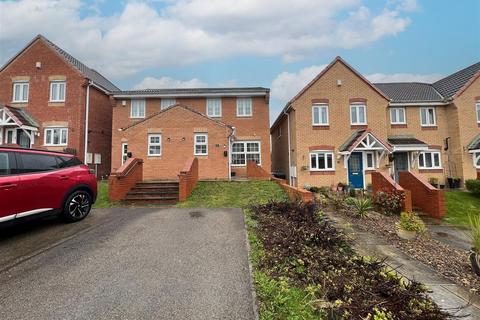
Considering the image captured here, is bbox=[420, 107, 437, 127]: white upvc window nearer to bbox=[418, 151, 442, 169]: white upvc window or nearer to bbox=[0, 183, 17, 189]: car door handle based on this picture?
bbox=[418, 151, 442, 169]: white upvc window

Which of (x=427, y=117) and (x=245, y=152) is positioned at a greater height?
(x=427, y=117)

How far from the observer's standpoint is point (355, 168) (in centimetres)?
1803

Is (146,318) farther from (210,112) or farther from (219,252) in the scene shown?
(210,112)

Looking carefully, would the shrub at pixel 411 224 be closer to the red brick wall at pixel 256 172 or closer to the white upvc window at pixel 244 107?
the red brick wall at pixel 256 172

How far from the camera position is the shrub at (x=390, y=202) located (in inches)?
404

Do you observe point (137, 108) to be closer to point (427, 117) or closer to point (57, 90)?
point (57, 90)

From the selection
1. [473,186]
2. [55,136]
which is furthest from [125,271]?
[473,186]

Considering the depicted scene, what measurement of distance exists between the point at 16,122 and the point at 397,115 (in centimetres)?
2731

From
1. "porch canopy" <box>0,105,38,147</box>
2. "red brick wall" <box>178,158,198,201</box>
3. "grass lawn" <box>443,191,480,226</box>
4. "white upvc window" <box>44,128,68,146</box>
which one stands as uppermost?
"porch canopy" <box>0,105,38,147</box>

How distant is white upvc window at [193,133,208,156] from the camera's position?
15.3 metres

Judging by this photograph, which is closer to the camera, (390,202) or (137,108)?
(390,202)

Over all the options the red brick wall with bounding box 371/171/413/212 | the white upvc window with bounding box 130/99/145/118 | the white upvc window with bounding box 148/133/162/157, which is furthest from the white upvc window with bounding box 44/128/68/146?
the red brick wall with bounding box 371/171/413/212

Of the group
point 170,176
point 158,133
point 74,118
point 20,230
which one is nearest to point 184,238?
point 20,230

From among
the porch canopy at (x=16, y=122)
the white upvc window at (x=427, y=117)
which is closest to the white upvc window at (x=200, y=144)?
the porch canopy at (x=16, y=122)
